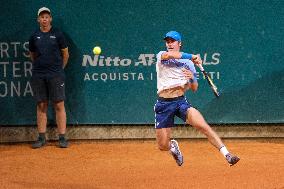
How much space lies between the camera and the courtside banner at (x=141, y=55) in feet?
33.6

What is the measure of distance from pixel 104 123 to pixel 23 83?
145cm

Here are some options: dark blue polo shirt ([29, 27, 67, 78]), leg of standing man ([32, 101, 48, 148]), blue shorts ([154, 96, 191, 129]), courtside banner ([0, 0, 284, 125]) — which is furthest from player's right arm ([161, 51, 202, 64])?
leg of standing man ([32, 101, 48, 148])

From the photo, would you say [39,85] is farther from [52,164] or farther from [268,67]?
[268,67]

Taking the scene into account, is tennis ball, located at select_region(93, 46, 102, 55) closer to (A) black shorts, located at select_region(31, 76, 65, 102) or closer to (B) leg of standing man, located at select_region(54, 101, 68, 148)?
(A) black shorts, located at select_region(31, 76, 65, 102)

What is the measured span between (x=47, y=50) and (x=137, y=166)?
2431 millimetres

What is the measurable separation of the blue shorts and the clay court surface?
73 centimetres

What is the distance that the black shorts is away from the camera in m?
10.1

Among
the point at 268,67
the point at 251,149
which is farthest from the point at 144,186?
the point at 268,67

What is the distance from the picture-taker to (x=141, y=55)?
10375mm

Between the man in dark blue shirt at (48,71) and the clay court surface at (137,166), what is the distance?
17.6 inches

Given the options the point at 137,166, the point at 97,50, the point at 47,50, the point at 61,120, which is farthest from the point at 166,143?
the point at 47,50

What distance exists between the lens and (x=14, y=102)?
10.6 meters

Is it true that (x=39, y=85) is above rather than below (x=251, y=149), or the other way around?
above

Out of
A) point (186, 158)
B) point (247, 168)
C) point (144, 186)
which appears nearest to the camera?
point (144, 186)
